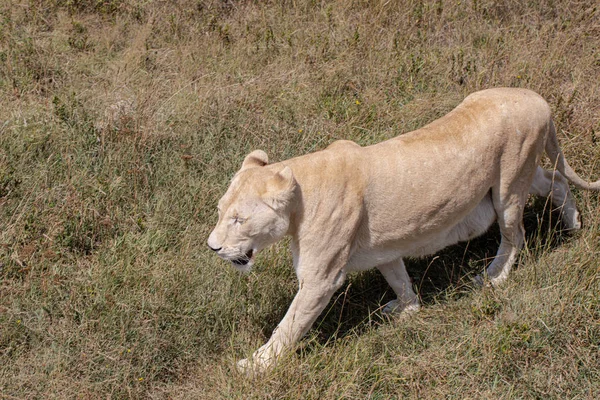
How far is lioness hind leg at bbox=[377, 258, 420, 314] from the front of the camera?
16.3ft

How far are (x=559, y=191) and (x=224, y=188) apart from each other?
2.62 metres

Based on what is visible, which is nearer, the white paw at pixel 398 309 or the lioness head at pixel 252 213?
the lioness head at pixel 252 213

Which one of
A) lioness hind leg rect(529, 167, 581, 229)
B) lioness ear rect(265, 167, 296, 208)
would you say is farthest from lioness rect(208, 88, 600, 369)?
lioness hind leg rect(529, 167, 581, 229)

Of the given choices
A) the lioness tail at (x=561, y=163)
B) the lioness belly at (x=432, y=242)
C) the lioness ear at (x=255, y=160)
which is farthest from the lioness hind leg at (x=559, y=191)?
the lioness ear at (x=255, y=160)

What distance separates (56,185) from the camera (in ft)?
18.5

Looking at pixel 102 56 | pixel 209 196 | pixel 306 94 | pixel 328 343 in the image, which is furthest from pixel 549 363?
pixel 102 56

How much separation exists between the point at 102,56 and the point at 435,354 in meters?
4.84

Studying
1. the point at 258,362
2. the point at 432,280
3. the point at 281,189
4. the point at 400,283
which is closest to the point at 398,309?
the point at 400,283

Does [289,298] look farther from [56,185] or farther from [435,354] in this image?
[56,185]

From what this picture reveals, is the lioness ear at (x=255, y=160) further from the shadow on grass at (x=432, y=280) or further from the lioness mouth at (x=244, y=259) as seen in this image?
the shadow on grass at (x=432, y=280)

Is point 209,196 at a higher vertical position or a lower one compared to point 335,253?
lower

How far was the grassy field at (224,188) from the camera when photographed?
4379 millimetres

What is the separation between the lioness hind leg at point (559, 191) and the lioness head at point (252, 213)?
7.33 feet

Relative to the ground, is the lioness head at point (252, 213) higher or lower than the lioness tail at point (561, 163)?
higher
